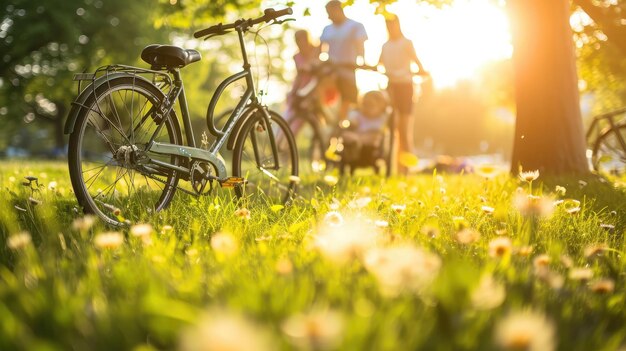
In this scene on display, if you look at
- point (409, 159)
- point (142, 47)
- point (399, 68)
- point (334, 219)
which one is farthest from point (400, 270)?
point (142, 47)

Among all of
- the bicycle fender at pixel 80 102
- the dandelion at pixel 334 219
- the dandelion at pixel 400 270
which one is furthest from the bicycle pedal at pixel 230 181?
the dandelion at pixel 400 270

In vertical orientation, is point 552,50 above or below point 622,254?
above

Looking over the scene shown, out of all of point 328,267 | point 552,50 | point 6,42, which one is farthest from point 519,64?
point 6,42

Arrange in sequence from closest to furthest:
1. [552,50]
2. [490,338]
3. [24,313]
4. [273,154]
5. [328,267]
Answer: [490,338] < [24,313] < [328,267] < [273,154] < [552,50]

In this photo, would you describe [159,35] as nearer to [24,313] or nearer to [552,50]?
[552,50]

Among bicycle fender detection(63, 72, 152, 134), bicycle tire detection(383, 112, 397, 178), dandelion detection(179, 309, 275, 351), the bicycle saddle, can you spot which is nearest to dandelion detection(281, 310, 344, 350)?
dandelion detection(179, 309, 275, 351)

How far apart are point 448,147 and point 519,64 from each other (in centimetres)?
6815

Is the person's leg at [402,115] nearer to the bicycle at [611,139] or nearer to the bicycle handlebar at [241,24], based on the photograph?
the bicycle at [611,139]

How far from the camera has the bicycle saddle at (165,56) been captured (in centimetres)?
380

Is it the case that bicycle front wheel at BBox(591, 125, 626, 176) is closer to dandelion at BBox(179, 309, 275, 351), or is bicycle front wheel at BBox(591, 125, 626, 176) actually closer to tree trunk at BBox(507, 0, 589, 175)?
tree trunk at BBox(507, 0, 589, 175)

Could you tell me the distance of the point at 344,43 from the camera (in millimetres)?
8320

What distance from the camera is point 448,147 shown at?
73.6 meters

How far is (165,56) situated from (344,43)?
15.6ft

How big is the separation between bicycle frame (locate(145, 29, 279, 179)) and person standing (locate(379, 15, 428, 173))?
3.74 metres
